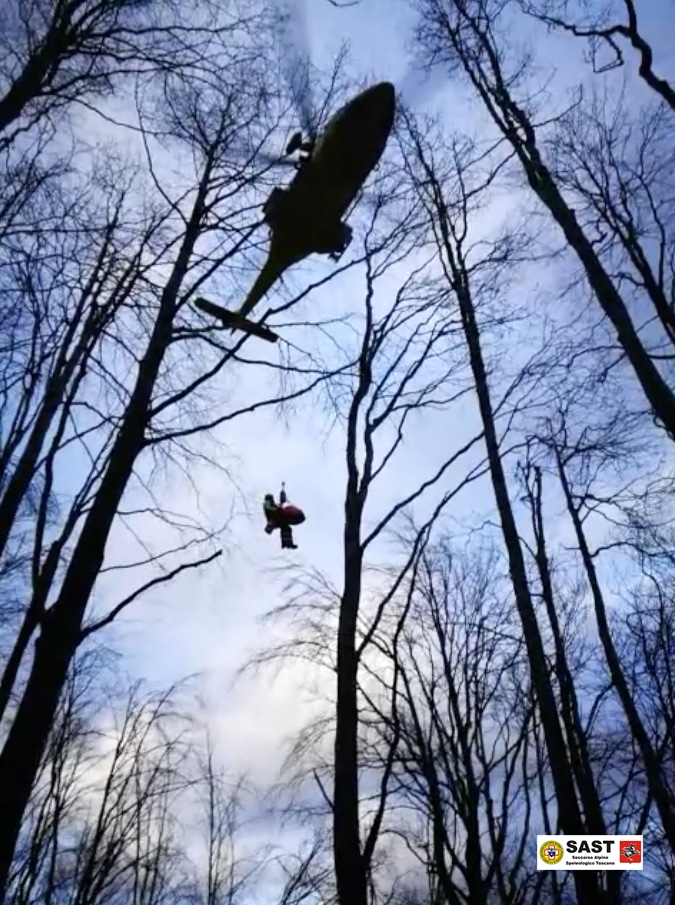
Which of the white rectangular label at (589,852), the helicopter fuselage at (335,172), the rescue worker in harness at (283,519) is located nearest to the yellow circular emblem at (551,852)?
the white rectangular label at (589,852)

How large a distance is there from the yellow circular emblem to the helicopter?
6.10 m

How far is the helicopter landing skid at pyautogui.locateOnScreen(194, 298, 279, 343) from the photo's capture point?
520 cm

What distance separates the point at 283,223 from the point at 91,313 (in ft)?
8.54

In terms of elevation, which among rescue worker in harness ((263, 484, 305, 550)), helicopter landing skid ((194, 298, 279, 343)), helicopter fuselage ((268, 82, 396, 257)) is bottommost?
rescue worker in harness ((263, 484, 305, 550))

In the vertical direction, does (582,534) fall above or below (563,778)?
above

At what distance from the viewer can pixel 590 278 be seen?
638cm

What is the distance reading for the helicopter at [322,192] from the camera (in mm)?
4453

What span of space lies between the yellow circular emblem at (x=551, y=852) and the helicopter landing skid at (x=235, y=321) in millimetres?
6033

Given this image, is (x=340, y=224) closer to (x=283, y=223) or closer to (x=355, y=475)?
(x=283, y=223)

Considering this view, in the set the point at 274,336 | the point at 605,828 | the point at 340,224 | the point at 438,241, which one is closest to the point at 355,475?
the point at 274,336

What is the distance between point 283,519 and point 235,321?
89.9 inches

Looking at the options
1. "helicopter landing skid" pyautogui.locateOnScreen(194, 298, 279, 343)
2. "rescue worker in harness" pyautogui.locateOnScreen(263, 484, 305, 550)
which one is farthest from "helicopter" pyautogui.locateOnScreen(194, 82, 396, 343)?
"rescue worker in harness" pyautogui.locateOnScreen(263, 484, 305, 550)

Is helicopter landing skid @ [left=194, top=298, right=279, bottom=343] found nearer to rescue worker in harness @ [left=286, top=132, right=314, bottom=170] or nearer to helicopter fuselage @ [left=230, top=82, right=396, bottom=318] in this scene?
helicopter fuselage @ [left=230, top=82, right=396, bottom=318]

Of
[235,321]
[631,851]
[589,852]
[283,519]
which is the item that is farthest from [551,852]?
[235,321]
